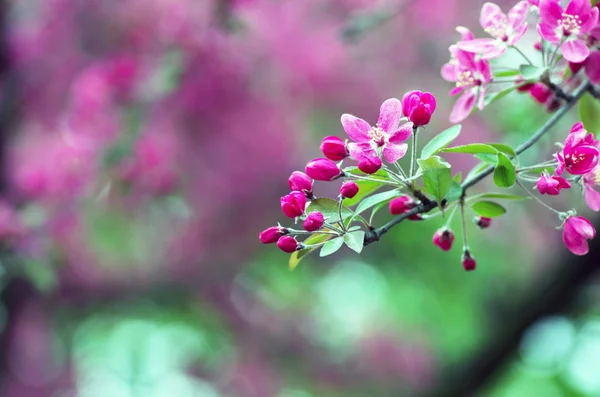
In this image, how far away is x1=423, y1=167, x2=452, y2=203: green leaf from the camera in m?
0.55

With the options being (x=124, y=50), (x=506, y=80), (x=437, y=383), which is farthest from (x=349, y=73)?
(x=506, y=80)

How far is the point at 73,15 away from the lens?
2805 mm

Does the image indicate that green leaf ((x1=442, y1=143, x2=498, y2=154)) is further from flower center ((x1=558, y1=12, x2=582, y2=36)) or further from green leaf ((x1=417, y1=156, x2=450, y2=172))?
flower center ((x1=558, y1=12, x2=582, y2=36))

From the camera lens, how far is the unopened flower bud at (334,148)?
0.57 metres

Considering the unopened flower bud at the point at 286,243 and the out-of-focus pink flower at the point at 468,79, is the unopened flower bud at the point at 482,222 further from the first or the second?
the unopened flower bud at the point at 286,243

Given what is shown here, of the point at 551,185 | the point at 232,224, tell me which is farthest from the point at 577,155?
the point at 232,224

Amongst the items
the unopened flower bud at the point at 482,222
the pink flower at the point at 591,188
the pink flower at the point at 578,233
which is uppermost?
the unopened flower bud at the point at 482,222

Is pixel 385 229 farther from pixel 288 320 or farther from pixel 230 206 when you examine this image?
pixel 288 320

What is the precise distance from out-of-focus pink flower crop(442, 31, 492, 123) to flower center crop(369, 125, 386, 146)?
13 cm

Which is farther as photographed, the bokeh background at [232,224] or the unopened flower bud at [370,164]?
the bokeh background at [232,224]

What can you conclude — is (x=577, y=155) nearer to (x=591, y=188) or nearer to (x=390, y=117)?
(x=591, y=188)

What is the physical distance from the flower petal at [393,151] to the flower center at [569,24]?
0.20 meters

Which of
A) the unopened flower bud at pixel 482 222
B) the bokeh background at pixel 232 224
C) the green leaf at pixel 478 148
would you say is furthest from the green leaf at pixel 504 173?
the bokeh background at pixel 232 224

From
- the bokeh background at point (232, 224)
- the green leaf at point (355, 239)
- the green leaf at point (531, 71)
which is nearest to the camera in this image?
the green leaf at point (355, 239)
